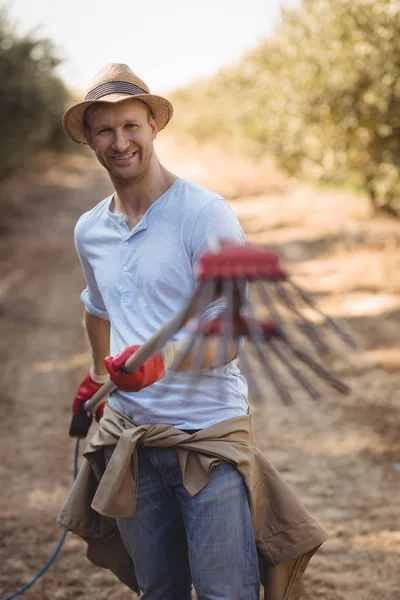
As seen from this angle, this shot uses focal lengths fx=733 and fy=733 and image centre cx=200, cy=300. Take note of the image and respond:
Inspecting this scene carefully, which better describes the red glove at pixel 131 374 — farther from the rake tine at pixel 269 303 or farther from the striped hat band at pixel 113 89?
the striped hat band at pixel 113 89

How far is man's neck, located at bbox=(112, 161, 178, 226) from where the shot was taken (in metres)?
2.16

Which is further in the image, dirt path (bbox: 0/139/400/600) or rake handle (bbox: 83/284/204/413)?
dirt path (bbox: 0/139/400/600)

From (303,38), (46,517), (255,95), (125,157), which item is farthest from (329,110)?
(125,157)

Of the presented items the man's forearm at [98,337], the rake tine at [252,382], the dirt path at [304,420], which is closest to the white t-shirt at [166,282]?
the man's forearm at [98,337]

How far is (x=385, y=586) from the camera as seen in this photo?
3.78m

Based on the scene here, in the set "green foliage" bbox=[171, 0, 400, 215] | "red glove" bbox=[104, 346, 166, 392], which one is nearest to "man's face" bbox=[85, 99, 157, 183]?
"red glove" bbox=[104, 346, 166, 392]

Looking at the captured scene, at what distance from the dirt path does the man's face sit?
2521 mm

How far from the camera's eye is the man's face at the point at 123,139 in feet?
6.84

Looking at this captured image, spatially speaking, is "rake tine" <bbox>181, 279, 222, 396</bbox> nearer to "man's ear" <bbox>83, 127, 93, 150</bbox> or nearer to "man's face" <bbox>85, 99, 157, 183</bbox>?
"man's face" <bbox>85, 99, 157, 183</bbox>

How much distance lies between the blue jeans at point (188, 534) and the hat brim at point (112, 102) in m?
1.00

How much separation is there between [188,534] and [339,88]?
958 cm

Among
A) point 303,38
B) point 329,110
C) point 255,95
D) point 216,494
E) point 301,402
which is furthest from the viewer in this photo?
point 255,95

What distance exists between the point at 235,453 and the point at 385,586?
2.17 metres

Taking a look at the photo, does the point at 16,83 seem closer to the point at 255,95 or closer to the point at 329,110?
the point at 255,95
